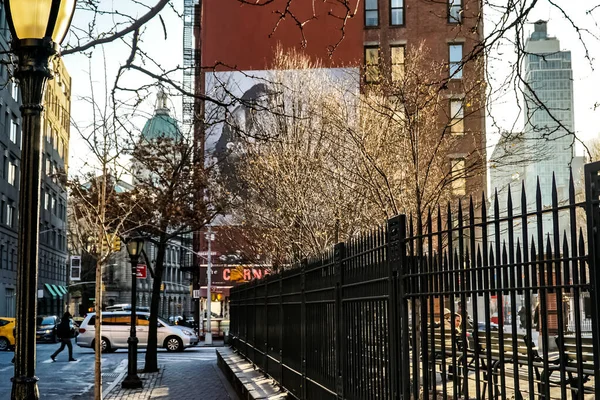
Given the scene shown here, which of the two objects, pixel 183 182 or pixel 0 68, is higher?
pixel 0 68

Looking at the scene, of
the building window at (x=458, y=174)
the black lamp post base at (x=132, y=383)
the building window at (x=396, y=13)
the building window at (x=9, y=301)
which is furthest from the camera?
the building window at (x=9, y=301)

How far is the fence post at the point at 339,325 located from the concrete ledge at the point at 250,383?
3.53 m

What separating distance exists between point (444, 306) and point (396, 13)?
48148 mm

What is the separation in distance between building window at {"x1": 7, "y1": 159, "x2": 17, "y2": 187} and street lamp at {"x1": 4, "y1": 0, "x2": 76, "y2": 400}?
184ft

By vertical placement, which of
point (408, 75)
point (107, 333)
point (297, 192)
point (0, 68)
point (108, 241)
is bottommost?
point (107, 333)

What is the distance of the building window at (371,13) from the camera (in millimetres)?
52062

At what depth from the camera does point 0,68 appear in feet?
172

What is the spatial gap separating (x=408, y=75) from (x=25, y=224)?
13594 mm

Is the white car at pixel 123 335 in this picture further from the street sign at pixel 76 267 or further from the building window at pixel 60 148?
the building window at pixel 60 148

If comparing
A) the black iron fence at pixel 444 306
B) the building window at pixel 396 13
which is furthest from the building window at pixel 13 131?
the black iron fence at pixel 444 306

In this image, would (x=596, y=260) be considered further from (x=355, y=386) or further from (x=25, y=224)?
(x=355, y=386)

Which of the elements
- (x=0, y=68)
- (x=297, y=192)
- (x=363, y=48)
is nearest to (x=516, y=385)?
(x=297, y=192)

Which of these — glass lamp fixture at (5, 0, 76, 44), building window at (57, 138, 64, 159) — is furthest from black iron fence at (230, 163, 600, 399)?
building window at (57, 138, 64, 159)

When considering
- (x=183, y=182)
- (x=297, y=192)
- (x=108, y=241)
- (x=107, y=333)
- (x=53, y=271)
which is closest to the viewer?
(x=108, y=241)
